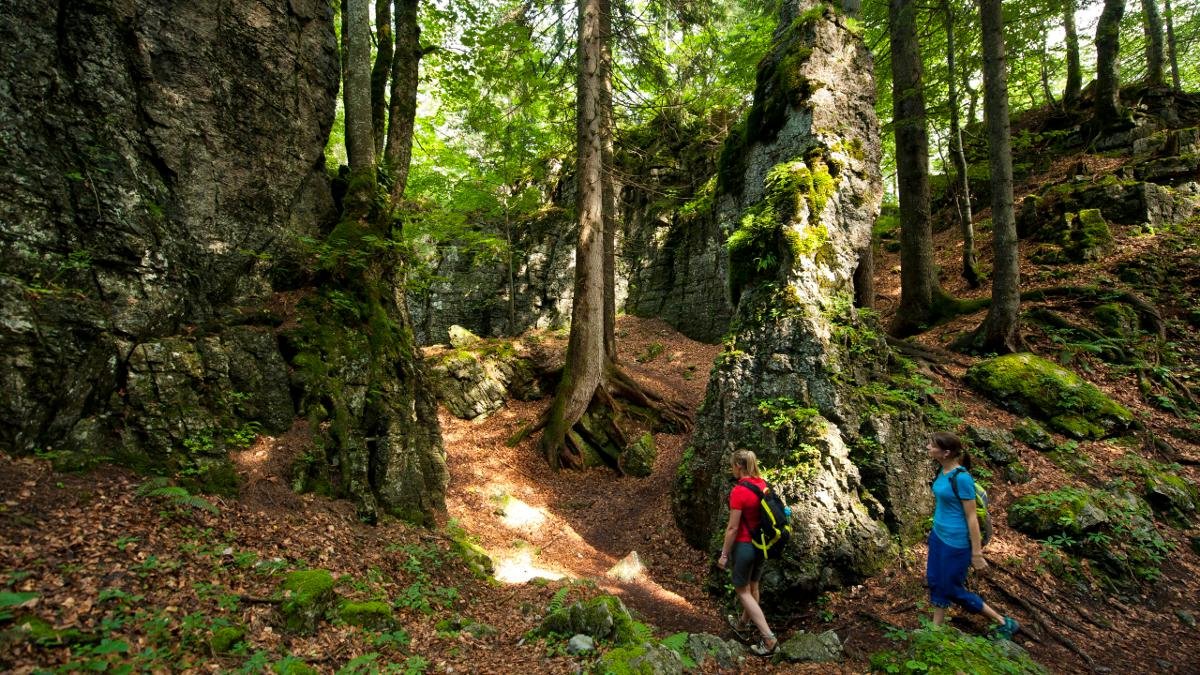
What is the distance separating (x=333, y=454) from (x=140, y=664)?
10.6 feet

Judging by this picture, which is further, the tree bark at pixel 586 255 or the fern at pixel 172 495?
the tree bark at pixel 586 255

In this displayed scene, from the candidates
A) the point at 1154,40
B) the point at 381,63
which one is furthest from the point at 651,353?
the point at 1154,40

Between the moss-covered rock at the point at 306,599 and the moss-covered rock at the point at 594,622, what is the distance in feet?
6.45

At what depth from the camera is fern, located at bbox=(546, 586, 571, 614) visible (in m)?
4.96

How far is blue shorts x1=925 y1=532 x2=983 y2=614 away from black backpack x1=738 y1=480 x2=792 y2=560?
134 centimetres

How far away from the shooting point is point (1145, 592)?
5.24 metres

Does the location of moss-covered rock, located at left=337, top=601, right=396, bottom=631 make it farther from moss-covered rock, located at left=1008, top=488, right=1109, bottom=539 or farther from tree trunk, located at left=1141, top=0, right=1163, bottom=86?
tree trunk, located at left=1141, top=0, right=1163, bottom=86

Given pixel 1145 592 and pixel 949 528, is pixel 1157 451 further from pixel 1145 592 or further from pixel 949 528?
pixel 949 528

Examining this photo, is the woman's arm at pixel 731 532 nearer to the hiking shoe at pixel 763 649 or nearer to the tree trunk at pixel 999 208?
the hiking shoe at pixel 763 649

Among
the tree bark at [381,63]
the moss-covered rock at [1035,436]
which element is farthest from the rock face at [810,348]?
the tree bark at [381,63]

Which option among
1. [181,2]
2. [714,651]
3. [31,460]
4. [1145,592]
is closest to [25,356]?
[31,460]

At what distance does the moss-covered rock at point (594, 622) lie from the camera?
4520 mm

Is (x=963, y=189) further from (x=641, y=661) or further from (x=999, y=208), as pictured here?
(x=641, y=661)

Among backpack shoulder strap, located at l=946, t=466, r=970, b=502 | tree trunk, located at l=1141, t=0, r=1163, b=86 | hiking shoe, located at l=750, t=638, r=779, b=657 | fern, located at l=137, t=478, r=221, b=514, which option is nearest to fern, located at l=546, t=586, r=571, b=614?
hiking shoe, located at l=750, t=638, r=779, b=657
